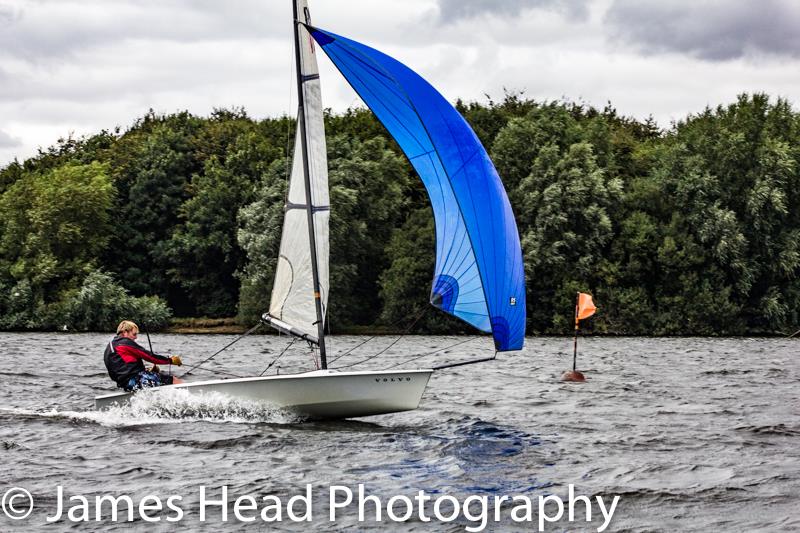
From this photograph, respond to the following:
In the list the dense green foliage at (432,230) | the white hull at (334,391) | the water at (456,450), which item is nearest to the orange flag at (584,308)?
the water at (456,450)

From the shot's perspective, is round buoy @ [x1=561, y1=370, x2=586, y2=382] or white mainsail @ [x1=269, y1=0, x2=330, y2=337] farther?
round buoy @ [x1=561, y1=370, x2=586, y2=382]

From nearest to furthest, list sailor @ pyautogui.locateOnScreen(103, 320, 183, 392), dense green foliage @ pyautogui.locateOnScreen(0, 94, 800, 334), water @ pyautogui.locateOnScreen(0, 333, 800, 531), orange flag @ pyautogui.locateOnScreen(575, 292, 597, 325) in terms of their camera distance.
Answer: water @ pyautogui.locateOnScreen(0, 333, 800, 531), sailor @ pyautogui.locateOnScreen(103, 320, 183, 392), orange flag @ pyautogui.locateOnScreen(575, 292, 597, 325), dense green foliage @ pyautogui.locateOnScreen(0, 94, 800, 334)

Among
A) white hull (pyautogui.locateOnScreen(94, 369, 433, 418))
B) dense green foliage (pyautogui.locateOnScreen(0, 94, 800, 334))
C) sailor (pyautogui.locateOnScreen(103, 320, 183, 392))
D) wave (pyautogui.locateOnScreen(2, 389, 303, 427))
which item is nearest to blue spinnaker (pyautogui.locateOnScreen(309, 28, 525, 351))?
white hull (pyautogui.locateOnScreen(94, 369, 433, 418))

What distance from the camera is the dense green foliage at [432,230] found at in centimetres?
5522

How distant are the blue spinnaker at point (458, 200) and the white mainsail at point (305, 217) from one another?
0.98 meters

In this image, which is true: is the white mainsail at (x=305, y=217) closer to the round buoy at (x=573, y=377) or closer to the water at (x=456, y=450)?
the water at (x=456, y=450)

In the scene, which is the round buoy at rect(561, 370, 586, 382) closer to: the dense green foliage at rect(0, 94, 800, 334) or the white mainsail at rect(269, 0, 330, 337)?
the white mainsail at rect(269, 0, 330, 337)

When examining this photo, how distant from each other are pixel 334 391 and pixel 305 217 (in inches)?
114

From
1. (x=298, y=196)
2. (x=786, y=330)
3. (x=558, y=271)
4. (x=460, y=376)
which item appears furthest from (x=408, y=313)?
(x=298, y=196)

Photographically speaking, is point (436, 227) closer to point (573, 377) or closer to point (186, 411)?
point (186, 411)

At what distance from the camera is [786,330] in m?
55.1

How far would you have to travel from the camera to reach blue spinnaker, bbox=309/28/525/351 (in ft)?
52.5

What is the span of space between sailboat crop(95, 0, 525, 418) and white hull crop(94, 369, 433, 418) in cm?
2

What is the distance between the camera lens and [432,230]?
58.3 m
